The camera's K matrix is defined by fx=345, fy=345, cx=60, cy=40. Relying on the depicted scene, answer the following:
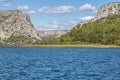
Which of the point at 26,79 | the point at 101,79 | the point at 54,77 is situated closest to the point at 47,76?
the point at 54,77

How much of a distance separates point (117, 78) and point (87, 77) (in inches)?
238

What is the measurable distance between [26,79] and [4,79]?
4.12m

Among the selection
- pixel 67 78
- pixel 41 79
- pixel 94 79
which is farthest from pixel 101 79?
pixel 41 79

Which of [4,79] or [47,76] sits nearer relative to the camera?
[4,79]

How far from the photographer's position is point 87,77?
6906cm

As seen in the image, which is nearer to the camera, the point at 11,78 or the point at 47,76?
the point at 11,78

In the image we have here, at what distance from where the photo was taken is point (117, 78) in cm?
6688

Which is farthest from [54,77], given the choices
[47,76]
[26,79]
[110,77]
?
[110,77]

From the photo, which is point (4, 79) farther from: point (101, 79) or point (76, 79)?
point (101, 79)

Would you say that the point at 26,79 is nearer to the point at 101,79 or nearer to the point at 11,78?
the point at 11,78

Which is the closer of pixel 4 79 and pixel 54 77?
pixel 4 79

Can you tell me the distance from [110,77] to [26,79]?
54.8ft

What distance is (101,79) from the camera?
65.6 meters

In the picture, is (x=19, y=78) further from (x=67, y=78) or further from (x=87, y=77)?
(x=87, y=77)
